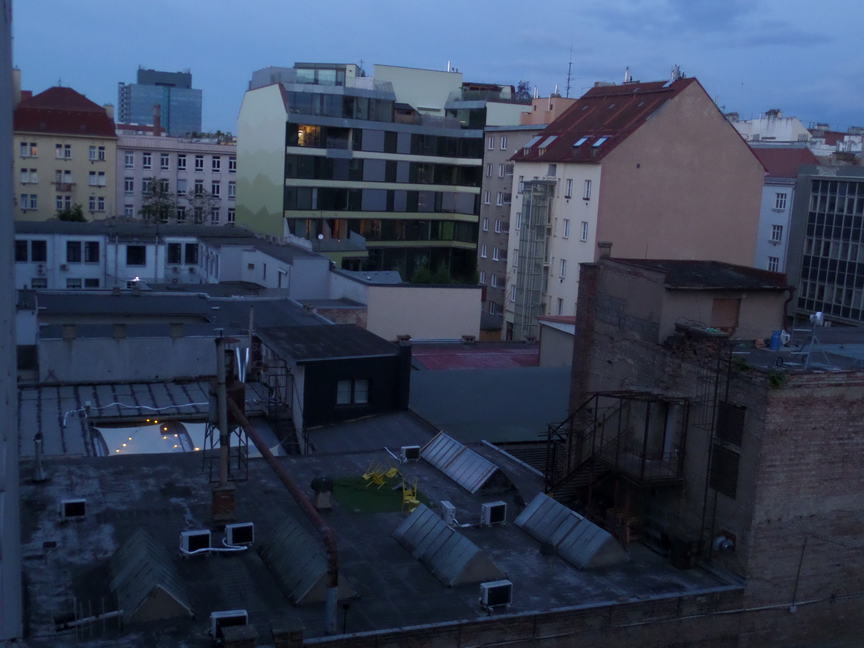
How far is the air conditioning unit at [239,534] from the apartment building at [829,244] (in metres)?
44.0

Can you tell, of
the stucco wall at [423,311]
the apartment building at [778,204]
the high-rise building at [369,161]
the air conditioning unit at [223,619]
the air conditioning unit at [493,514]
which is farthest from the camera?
the apartment building at [778,204]

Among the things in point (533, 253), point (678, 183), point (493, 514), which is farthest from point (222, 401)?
point (533, 253)

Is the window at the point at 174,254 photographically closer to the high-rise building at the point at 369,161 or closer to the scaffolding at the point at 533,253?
the high-rise building at the point at 369,161

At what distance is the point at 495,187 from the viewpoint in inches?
2370

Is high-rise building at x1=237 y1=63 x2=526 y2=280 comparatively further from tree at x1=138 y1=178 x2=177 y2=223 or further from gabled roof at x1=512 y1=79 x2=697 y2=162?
gabled roof at x1=512 y1=79 x2=697 y2=162

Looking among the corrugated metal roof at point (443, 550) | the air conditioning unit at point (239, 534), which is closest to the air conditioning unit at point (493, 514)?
the corrugated metal roof at point (443, 550)

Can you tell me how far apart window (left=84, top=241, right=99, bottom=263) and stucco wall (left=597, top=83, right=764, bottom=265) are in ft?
77.5

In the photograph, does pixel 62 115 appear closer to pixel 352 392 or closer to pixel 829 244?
pixel 829 244

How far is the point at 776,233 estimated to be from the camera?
5700 cm

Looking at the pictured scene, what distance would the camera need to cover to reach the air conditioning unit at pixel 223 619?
1191 centimetres

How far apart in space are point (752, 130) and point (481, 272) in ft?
90.9

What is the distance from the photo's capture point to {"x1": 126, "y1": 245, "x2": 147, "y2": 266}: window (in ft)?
149

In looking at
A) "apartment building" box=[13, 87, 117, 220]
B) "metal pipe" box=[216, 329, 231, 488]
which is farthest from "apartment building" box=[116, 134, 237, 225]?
"metal pipe" box=[216, 329, 231, 488]

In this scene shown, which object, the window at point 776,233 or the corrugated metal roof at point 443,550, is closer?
the corrugated metal roof at point 443,550
